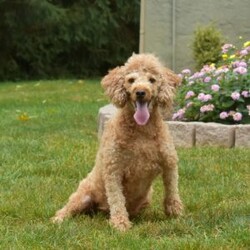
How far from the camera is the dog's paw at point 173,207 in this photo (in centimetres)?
493

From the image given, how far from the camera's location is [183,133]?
778 cm

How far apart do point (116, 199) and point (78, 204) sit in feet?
1.39

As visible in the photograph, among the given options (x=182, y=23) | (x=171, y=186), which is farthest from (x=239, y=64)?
(x=171, y=186)

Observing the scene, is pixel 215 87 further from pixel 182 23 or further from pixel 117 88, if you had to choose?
pixel 182 23

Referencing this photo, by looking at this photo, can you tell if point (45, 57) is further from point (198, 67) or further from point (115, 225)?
point (115, 225)

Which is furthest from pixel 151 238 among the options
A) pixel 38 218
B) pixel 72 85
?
pixel 72 85

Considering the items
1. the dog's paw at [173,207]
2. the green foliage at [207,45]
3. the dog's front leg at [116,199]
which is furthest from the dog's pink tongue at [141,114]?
the green foliage at [207,45]

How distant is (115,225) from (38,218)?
2.41ft

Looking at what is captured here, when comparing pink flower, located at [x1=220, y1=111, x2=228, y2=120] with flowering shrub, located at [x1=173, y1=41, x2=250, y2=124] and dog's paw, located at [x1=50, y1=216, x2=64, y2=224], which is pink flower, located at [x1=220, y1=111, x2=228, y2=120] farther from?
dog's paw, located at [x1=50, y1=216, x2=64, y2=224]

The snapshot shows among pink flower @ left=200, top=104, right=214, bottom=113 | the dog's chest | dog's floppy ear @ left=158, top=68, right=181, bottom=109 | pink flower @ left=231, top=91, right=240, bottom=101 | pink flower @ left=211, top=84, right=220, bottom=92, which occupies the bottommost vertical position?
pink flower @ left=200, top=104, right=214, bottom=113

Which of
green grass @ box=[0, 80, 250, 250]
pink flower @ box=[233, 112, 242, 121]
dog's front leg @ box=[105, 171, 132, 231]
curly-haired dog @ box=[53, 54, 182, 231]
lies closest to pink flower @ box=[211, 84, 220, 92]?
pink flower @ box=[233, 112, 242, 121]

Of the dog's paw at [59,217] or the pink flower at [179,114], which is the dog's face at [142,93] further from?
the pink flower at [179,114]

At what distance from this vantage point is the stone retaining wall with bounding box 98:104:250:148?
7.49 metres

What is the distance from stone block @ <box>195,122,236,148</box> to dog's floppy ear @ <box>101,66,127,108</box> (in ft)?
9.83
